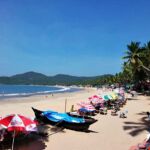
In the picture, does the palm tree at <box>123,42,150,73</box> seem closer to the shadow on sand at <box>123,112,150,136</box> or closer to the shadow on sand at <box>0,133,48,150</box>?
the shadow on sand at <box>123,112,150,136</box>

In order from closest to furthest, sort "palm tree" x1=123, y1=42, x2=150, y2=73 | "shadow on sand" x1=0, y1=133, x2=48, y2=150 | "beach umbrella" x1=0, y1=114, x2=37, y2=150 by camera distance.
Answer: "beach umbrella" x1=0, y1=114, x2=37, y2=150 → "shadow on sand" x1=0, y1=133, x2=48, y2=150 → "palm tree" x1=123, y1=42, x2=150, y2=73

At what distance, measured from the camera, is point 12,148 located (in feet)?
34.7

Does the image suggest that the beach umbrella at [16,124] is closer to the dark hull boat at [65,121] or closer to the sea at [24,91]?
the dark hull boat at [65,121]

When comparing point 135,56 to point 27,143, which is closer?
point 27,143

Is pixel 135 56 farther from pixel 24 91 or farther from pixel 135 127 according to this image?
pixel 24 91

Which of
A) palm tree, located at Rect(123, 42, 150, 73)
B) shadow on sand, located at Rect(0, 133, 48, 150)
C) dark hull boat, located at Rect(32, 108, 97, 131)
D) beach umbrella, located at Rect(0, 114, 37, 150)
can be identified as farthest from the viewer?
palm tree, located at Rect(123, 42, 150, 73)

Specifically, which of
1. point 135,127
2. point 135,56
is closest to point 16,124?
point 135,127

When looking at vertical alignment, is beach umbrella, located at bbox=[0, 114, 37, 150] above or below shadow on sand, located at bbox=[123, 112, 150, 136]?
above

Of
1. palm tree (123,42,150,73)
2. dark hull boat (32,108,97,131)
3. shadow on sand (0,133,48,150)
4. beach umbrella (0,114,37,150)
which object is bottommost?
shadow on sand (0,133,48,150)

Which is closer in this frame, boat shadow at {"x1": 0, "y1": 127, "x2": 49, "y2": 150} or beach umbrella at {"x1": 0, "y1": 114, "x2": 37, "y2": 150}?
beach umbrella at {"x1": 0, "y1": 114, "x2": 37, "y2": 150}

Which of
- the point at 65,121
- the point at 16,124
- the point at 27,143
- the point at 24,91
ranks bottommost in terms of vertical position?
the point at 27,143

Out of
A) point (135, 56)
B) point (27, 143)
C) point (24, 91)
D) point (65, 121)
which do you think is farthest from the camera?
point (24, 91)

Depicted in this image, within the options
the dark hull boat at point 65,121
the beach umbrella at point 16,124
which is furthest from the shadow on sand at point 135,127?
the beach umbrella at point 16,124

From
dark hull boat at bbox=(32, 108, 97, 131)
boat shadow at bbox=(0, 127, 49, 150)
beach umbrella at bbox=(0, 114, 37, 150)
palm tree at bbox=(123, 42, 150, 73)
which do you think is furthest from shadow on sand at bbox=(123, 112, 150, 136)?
palm tree at bbox=(123, 42, 150, 73)
